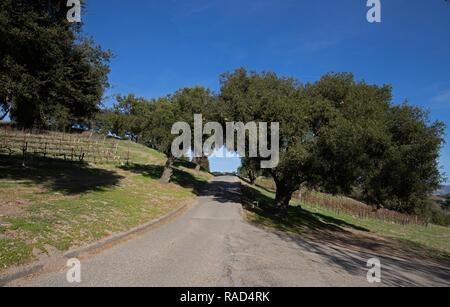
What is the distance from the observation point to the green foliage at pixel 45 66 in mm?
8633

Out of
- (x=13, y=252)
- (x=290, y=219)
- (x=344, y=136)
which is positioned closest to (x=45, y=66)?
(x=13, y=252)

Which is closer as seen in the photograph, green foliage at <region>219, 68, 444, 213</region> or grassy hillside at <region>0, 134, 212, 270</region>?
grassy hillside at <region>0, 134, 212, 270</region>

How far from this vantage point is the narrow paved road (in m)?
5.26

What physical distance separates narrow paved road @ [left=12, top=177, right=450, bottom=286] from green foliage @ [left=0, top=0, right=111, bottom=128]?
7.87 m

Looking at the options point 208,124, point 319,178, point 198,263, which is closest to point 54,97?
point 198,263

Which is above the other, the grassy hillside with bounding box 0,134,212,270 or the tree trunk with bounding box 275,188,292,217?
the grassy hillside with bounding box 0,134,212,270

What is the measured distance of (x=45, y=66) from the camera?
9883 mm

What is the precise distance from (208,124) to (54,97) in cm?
1417

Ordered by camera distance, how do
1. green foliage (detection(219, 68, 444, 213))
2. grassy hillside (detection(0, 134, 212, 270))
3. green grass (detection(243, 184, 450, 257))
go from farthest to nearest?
green grass (detection(243, 184, 450, 257))
green foliage (detection(219, 68, 444, 213))
grassy hillside (detection(0, 134, 212, 270))

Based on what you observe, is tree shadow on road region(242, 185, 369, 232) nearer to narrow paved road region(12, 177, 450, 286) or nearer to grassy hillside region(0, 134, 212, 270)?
narrow paved road region(12, 177, 450, 286)

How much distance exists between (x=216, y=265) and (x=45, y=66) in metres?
11.5

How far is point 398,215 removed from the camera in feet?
156

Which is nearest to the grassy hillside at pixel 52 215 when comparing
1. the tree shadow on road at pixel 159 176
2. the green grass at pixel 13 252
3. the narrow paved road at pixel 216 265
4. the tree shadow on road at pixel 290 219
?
the green grass at pixel 13 252

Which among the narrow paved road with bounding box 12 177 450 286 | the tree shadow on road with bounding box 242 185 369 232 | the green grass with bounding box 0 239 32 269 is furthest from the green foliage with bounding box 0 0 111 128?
the tree shadow on road with bounding box 242 185 369 232
